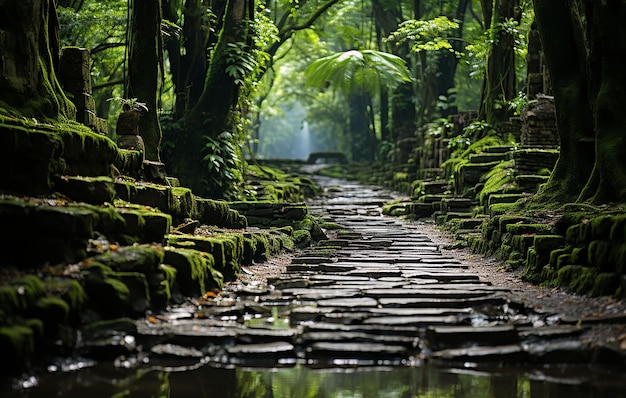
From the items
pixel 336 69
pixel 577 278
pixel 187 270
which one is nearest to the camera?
pixel 187 270

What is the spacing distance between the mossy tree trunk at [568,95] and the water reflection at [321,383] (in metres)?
6.28

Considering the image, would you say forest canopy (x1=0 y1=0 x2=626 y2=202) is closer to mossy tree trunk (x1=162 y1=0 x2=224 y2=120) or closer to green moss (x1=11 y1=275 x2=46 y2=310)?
mossy tree trunk (x1=162 y1=0 x2=224 y2=120)

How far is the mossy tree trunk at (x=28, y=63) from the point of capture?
820 cm

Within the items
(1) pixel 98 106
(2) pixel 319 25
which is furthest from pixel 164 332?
(2) pixel 319 25

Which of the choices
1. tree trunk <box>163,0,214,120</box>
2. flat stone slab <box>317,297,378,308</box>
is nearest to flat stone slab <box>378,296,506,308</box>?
flat stone slab <box>317,297,378,308</box>

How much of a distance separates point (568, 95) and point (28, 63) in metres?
7.84

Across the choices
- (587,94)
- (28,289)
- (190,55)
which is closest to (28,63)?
(28,289)

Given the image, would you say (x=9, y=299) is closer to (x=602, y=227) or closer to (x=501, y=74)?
(x=602, y=227)

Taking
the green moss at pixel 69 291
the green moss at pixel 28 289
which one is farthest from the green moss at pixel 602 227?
the green moss at pixel 28 289

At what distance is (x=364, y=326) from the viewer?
6379 mm

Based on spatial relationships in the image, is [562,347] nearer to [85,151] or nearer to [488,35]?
[85,151]

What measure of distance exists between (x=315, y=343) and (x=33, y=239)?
2.50 metres

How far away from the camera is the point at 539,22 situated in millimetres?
11734

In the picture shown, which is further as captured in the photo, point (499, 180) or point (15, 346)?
point (499, 180)
